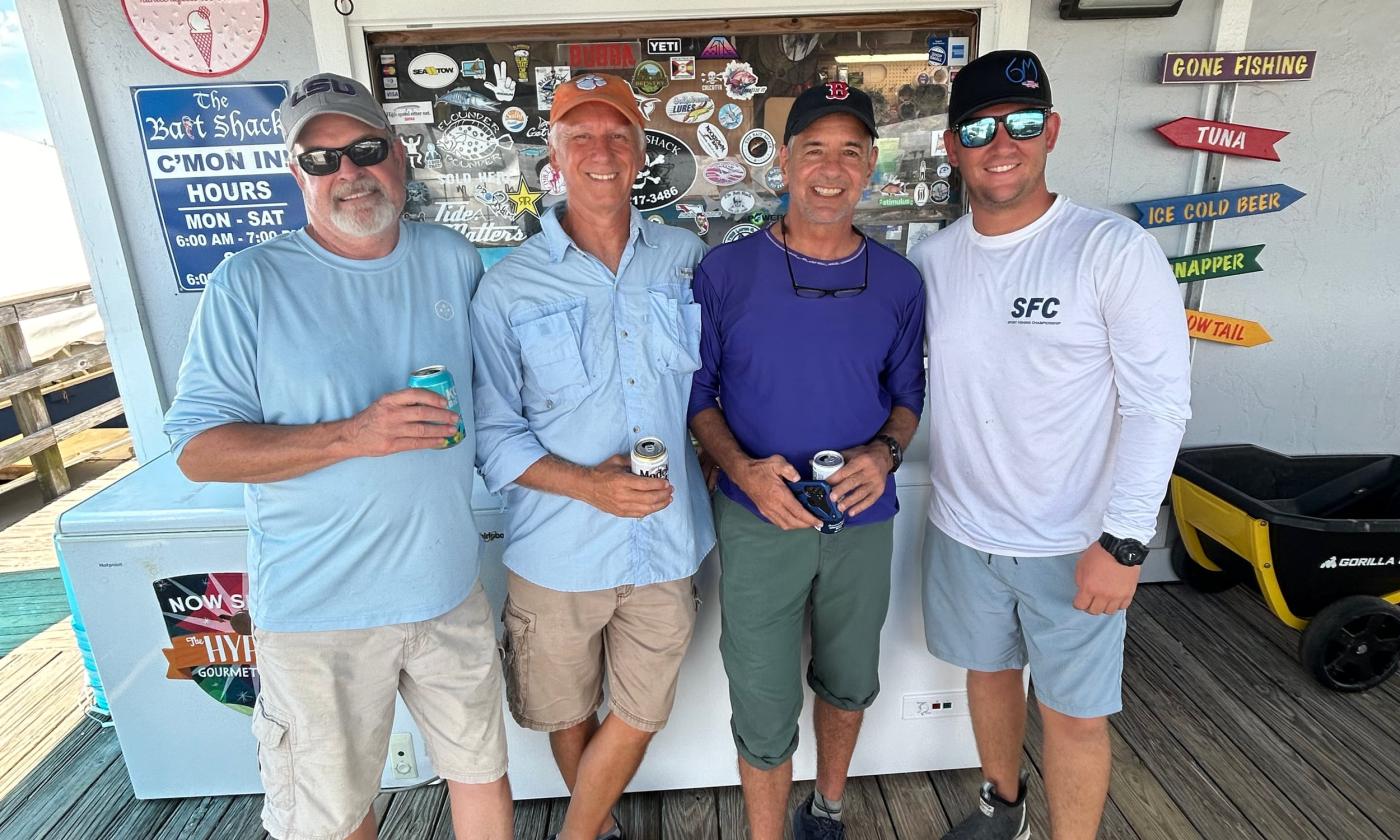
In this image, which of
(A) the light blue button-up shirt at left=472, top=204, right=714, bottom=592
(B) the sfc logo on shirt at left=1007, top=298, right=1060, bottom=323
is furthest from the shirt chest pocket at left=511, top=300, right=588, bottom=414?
(B) the sfc logo on shirt at left=1007, top=298, right=1060, bottom=323

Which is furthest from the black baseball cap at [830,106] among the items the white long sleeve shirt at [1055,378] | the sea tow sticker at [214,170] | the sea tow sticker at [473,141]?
the sea tow sticker at [214,170]

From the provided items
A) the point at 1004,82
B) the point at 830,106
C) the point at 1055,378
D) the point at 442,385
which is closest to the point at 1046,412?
the point at 1055,378

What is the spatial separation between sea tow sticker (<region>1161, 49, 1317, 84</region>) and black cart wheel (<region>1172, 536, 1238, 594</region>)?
1868 millimetres

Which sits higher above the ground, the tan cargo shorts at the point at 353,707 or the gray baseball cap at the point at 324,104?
the gray baseball cap at the point at 324,104

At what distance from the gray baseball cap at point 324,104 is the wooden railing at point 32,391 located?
16.3 feet

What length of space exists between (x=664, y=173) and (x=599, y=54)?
460 millimetres

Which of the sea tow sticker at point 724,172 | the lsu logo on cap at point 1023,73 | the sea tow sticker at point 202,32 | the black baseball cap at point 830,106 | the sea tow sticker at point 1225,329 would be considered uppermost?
the sea tow sticker at point 202,32

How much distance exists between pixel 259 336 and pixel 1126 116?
10.1ft

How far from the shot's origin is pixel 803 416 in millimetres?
1663

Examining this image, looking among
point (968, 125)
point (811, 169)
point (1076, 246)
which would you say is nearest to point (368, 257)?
point (811, 169)

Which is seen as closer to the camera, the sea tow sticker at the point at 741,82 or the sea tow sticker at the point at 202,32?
the sea tow sticker at the point at 202,32

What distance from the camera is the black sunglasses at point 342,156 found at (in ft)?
4.60

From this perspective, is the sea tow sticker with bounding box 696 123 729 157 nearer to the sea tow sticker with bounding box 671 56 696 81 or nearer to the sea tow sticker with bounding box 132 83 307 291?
the sea tow sticker with bounding box 671 56 696 81

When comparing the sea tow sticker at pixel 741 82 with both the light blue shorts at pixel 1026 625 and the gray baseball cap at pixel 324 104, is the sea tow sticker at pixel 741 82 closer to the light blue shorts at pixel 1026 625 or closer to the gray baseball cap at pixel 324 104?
the gray baseball cap at pixel 324 104
